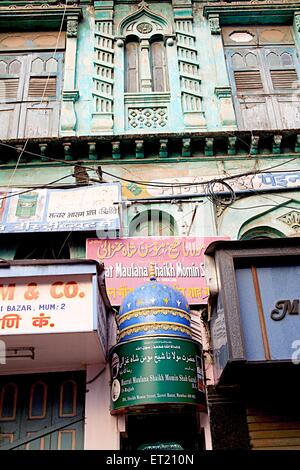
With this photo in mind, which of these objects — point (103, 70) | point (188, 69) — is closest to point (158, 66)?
point (188, 69)

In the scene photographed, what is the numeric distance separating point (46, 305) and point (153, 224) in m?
3.24

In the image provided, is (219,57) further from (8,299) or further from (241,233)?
(8,299)

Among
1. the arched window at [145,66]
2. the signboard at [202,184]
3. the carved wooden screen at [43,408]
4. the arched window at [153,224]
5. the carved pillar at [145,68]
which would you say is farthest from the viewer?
the arched window at [145,66]

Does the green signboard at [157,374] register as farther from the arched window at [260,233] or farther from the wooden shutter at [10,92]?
the wooden shutter at [10,92]

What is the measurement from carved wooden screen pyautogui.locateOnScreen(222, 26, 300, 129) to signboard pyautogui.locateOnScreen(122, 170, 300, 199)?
4.57 ft

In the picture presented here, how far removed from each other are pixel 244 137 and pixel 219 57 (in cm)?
248

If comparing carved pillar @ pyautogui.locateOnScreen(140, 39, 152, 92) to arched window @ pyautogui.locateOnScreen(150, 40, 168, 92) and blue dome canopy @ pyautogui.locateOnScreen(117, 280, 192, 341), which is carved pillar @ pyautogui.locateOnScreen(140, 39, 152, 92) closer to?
arched window @ pyautogui.locateOnScreen(150, 40, 168, 92)

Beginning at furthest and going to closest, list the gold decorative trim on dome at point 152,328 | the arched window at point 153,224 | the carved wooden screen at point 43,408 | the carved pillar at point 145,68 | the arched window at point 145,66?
the arched window at point 145,66 → the carved pillar at point 145,68 → the arched window at point 153,224 → the carved wooden screen at point 43,408 → the gold decorative trim on dome at point 152,328

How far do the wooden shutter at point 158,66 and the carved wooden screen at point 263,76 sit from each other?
1450 millimetres

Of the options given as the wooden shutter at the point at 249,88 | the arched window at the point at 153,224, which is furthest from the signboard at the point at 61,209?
the wooden shutter at the point at 249,88

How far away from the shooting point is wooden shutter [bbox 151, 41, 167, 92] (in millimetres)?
10930

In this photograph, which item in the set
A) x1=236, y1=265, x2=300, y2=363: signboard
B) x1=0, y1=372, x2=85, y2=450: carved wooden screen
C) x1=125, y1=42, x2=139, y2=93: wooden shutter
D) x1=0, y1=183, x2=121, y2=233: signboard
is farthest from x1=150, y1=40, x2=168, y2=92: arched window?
x1=0, y1=372, x2=85, y2=450: carved wooden screen

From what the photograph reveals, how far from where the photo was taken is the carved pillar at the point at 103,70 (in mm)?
10102

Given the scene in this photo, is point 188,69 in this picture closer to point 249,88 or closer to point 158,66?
point 158,66
